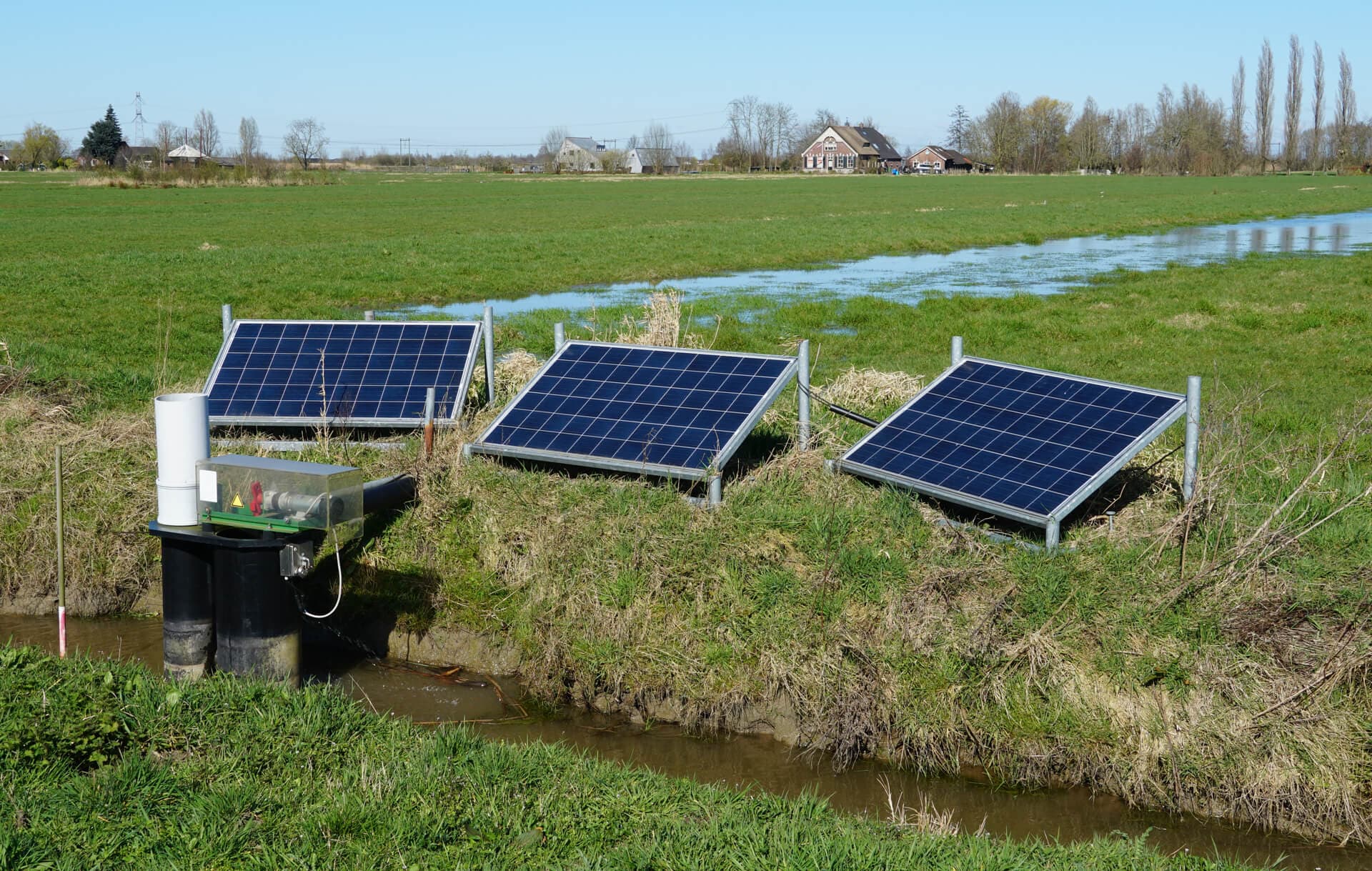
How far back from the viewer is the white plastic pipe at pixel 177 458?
687 centimetres

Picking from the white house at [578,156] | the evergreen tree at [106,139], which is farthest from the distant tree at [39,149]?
the white house at [578,156]

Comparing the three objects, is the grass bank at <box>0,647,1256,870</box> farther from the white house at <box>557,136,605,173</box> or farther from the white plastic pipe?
the white house at <box>557,136,605,173</box>

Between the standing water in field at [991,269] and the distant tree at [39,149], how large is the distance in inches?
5433

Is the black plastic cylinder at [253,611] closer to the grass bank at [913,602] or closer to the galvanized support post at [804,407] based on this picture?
the grass bank at [913,602]

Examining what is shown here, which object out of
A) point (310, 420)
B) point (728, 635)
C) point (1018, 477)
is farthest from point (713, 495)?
point (310, 420)

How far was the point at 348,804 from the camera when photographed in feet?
17.3

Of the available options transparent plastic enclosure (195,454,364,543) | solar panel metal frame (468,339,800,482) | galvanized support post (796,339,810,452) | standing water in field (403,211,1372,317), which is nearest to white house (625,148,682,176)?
standing water in field (403,211,1372,317)

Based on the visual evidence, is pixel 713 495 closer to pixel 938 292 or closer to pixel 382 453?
pixel 382 453

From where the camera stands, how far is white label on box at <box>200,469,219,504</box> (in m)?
6.72

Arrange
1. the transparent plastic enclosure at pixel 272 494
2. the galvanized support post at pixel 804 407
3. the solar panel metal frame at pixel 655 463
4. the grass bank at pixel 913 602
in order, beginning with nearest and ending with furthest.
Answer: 1. the grass bank at pixel 913 602
2. the transparent plastic enclosure at pixel 272 494
3. the solar panel metal frame at pixel 655 463
4. the galvanized support post at pixel 804 407

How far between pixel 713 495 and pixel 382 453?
326 cm

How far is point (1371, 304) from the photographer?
70.2 ft

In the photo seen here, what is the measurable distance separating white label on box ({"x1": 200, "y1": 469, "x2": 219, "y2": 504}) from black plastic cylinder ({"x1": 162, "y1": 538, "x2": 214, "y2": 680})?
0.44 m

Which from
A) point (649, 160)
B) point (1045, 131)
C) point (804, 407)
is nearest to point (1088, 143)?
point (1045, 131)
